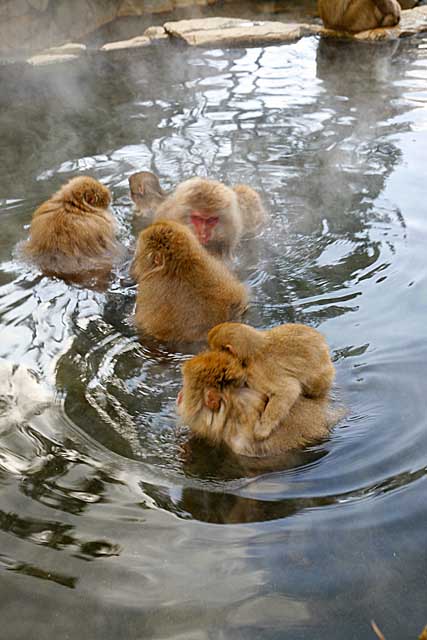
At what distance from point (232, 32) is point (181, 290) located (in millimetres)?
8356

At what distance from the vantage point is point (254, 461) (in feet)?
10.2

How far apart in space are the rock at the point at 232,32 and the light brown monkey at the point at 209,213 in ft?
22.2

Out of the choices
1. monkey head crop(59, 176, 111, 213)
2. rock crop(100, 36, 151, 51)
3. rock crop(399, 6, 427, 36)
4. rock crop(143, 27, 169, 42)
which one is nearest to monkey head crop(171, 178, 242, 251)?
monkey head crop(59, 176, 111, 213)

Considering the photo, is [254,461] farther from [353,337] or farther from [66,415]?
[353,337]

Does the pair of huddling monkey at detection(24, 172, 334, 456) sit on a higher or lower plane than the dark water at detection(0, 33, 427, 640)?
higher

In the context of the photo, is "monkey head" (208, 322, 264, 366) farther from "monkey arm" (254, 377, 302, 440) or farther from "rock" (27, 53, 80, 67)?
"rock" (27, 53, 80, 67)

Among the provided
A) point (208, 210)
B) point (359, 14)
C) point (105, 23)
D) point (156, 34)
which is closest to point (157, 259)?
point (208, 210)

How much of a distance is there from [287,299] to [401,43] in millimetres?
8262

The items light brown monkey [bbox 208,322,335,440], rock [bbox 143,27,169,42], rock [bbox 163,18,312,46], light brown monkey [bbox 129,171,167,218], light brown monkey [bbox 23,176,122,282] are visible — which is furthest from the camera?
rock [bbox 143,27,169,42]

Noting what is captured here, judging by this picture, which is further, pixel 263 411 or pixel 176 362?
pixel 176 362

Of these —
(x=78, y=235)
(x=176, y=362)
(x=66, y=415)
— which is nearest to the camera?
(x=66, y=415)

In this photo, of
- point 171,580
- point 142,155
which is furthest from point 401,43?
point 171,580

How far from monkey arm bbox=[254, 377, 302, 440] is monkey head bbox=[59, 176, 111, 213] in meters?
2.38

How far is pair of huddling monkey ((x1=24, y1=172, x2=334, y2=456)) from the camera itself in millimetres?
3139
